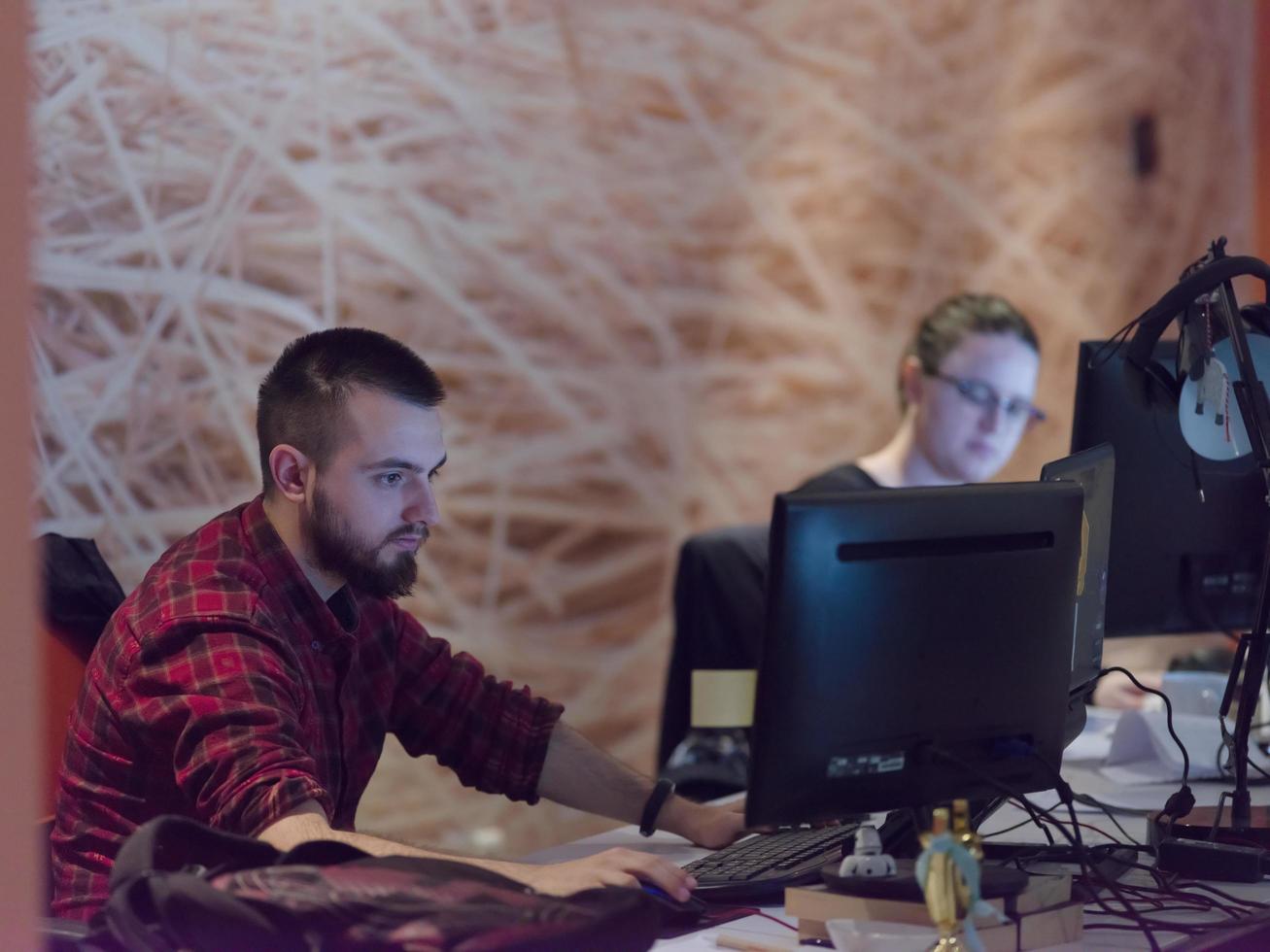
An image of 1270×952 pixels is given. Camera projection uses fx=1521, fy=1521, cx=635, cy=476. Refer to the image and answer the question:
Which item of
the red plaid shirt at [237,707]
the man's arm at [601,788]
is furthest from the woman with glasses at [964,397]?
the red plaid shirt at [237,707]

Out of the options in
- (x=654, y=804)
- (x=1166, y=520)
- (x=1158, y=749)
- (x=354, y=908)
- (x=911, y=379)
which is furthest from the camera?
(x=911, y=379)

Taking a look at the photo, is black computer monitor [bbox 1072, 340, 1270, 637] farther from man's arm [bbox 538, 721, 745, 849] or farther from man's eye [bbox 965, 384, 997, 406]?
man's eye [bbox 965, 384, 997, 406]

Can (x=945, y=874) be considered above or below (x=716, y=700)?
below

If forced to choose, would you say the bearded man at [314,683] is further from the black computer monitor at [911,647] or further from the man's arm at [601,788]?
the black computer monitor at [911,647]

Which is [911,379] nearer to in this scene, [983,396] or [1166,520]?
[983,396]

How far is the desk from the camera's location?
149cm

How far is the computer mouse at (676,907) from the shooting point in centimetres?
148

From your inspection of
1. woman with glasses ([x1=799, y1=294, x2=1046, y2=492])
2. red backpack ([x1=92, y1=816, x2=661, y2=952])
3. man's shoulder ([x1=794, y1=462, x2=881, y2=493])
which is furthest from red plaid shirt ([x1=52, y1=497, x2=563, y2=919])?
woman with glasses ([x1=799, y1=294, x2=1046, y2=492])

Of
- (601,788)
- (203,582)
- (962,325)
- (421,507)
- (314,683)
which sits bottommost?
(601,788)

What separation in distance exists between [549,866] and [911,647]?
1.34 ft

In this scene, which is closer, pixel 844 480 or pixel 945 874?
pixel 945 874

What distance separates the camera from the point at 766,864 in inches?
67.5

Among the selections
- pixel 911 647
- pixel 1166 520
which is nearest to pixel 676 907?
pixel 911 647

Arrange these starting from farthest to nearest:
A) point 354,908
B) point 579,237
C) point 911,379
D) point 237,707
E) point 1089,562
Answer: point 579,237
point 911,379
point 1089,562
point 237,707
point 354,908
